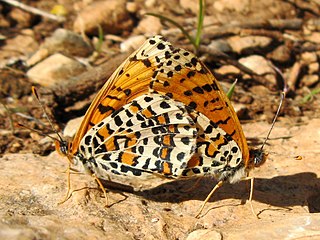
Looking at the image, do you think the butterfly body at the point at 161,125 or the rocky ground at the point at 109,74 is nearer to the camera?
the rocky ground at the point at 109,74

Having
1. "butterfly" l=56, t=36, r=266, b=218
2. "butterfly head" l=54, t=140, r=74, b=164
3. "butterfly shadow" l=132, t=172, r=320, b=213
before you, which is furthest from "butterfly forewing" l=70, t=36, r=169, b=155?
"butterfly shadow" l=132, t=172, r=320, b=213

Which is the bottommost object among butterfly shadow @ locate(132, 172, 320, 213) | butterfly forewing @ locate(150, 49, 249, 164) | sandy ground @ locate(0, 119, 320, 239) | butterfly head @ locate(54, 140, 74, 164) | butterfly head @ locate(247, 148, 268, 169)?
butterfly shadow @ locate(132, 172, 320, 213)

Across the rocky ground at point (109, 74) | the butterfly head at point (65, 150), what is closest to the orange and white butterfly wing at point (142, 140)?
the butterfly head at point (65, 150)

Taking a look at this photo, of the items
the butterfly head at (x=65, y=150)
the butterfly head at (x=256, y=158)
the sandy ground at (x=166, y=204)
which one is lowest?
the sandy ground at (x=166, y=204)

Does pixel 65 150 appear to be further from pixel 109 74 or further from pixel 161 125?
pixel 109 74

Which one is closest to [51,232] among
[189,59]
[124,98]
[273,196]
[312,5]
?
[124,98]

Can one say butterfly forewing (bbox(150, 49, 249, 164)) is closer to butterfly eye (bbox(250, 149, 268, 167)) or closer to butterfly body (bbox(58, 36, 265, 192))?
butterfly body (bbox(58, 36, 265, 192))

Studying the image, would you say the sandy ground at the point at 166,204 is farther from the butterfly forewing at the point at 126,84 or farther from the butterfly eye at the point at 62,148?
the butterfly forewing at the point at 126,84
